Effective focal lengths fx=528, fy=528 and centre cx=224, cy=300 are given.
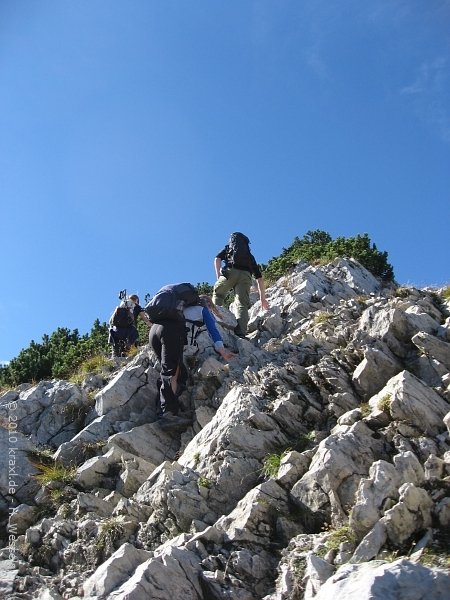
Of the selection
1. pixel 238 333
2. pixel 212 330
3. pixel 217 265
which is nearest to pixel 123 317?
pixel 217 265

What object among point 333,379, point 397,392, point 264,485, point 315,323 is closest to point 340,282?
point 315,323

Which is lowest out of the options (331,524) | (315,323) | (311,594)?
(311,594)

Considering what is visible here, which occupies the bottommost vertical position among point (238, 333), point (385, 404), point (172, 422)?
point (385, 404)

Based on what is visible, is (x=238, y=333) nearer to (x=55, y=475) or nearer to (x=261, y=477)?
(x=55, y=475)

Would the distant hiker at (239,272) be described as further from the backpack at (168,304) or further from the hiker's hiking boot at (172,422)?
the hiker's hiking boot at (172,422)

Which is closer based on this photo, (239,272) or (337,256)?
(239,272)

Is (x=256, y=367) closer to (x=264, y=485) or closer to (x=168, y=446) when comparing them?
(x=168, y=446)

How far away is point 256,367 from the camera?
41.5 feet

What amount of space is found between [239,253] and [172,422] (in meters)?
6.14

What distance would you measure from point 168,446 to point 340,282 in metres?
10.1

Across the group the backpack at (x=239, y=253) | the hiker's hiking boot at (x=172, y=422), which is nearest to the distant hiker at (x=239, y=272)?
the backpack at (x=239, y=253)

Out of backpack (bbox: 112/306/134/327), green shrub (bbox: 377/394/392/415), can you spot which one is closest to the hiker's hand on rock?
green shrub (bbox: 377/394/392/415)

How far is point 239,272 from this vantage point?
16.6m

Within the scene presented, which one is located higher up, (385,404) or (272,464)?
(385,404)
